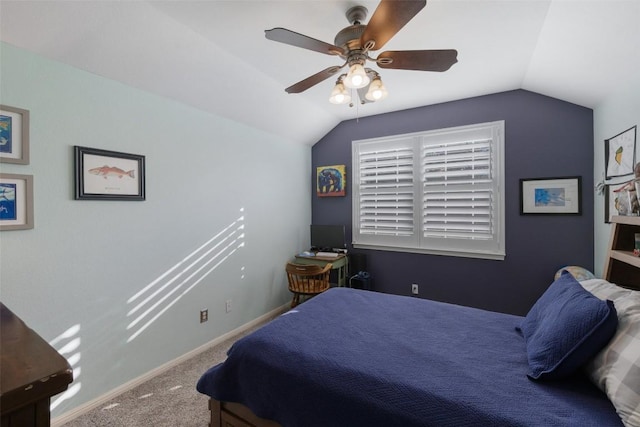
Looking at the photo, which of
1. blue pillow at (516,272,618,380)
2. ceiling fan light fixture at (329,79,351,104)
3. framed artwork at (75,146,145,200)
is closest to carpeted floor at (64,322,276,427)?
framed artwork at (75,146,145,200)

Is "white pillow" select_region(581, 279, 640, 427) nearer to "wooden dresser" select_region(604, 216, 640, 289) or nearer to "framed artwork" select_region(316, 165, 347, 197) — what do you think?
"wooden dresser" select_region(604, 216, 640, 289)

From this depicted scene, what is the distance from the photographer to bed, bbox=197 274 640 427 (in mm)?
1078

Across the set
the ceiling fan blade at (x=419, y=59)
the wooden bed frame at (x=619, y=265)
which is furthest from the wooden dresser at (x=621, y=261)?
the ceiling fan blade at (x=419, y=59)

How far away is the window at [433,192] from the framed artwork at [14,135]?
10.6 feet

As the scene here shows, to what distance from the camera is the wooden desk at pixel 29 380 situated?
1.67ft

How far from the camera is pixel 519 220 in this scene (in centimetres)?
308

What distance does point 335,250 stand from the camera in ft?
13.0

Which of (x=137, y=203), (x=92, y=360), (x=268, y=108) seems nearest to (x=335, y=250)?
(x=268, y=108)

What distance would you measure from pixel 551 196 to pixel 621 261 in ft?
4.23

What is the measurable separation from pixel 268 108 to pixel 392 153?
1680 millimetres

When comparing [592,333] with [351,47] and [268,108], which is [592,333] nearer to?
[351,47]

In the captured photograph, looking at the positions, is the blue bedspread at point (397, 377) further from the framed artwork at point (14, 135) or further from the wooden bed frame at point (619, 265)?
the framed artwork at point (14, 135)

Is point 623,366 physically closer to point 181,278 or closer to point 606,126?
point 606,126

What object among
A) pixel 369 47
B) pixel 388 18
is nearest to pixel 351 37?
pixel 369 47
